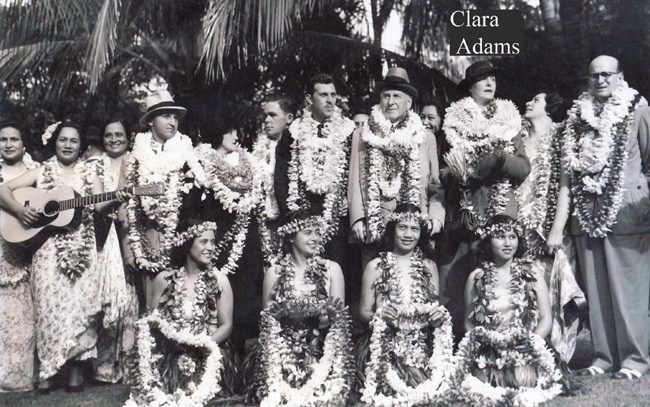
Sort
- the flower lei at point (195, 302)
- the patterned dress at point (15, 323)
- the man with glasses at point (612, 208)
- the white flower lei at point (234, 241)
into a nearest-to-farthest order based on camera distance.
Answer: the flower lei at point (195, 302) → the man with glasses at point (612, 208) → the white flower lei at point (234, 241) → the patterned dress at point (15, 323)

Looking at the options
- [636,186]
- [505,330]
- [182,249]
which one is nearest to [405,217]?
[505,330]

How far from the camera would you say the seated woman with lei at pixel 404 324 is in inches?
206

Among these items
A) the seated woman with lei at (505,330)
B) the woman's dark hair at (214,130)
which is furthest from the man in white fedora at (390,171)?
the woman's dark hair at (214,130)

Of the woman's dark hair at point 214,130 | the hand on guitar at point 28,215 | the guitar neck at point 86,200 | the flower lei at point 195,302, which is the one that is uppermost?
the woman's dark hair at point 214,130

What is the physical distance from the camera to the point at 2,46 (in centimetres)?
800

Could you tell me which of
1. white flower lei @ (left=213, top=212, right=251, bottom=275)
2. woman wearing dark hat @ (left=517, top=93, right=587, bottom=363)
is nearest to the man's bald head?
woman wearing dark hat @ (left=517, top=93, right=587, bottom=363)

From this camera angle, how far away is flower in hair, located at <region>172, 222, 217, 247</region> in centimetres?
555

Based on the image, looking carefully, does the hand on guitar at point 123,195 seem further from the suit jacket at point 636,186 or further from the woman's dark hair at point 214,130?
the suit jacket at point 636,186

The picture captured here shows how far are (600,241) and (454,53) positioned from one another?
1865 mm

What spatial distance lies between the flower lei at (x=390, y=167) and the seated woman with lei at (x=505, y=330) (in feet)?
2.11

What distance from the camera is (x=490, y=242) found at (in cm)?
547

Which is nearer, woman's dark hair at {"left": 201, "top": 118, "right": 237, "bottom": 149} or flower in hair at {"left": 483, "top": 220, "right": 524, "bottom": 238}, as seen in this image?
flower in hair at {"left": 483, "top": 220, "right": 524, "bottom": 238}

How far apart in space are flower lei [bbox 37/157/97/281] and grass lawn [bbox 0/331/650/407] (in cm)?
86

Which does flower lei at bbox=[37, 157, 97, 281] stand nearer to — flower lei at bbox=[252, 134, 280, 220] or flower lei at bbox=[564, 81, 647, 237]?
flower lei at bbox=[252, 134, 280, 220]
